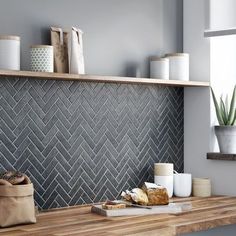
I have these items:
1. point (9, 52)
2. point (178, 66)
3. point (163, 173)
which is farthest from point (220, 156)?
point (9, 52)

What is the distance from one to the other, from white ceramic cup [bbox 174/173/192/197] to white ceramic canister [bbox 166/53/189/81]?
2.02ft

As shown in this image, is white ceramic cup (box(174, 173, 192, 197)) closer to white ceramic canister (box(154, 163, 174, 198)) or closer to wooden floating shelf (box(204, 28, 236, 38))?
white ceramic canister (box(154, 163, 174, 198))

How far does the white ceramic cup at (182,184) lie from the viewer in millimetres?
3951

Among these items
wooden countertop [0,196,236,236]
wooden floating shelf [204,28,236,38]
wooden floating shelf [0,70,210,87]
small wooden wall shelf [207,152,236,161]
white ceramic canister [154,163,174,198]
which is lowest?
wooden countertop [0,196,236,236]

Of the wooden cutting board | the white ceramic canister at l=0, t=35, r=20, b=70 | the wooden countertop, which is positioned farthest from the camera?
the wooden cutting board

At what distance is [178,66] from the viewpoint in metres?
3.95

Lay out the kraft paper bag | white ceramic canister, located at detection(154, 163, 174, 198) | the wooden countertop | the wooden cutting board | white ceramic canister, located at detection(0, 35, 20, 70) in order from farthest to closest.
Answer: white ceramic canister, located at detection(154, 163, 174, 198) < the kraft paper bag < the wooden cutting board < white ceramic canister, located at detection(0, 35, 20, 70) < the wooden countertop

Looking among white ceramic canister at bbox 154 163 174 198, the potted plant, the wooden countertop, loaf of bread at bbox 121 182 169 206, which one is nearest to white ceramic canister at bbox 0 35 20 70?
the wooden countertop

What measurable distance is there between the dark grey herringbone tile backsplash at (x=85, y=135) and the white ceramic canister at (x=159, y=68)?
0.14 m

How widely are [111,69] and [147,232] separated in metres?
1.29

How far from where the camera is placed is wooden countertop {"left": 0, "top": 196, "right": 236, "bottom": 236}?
2.73 m

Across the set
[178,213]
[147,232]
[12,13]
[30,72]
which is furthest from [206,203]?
[12,13]

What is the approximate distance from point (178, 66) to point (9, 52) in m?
1.27

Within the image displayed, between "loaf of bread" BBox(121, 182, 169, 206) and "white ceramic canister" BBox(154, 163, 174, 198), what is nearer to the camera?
"loaf of bread" BBox(121, 182, 169, 206)
